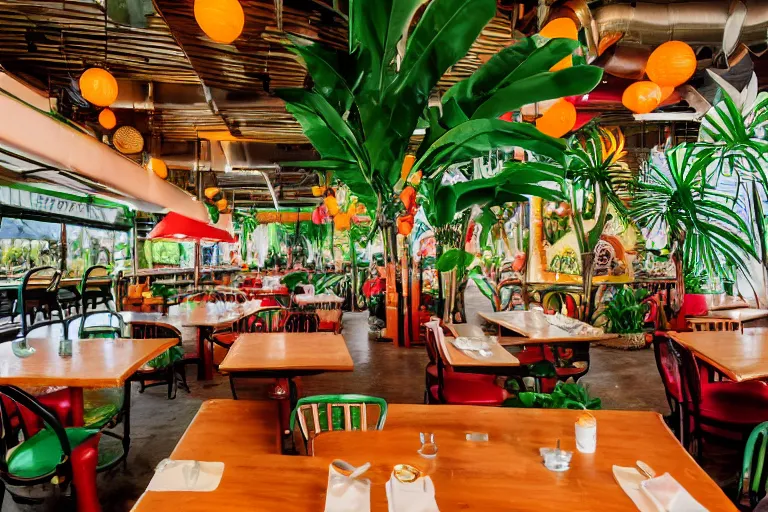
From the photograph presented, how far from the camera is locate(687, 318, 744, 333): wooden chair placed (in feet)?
14.1

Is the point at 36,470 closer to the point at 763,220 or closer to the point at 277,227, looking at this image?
the point at 763,220

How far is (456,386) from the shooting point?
9.91 ft

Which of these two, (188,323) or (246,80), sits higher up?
Answer: (246,80)

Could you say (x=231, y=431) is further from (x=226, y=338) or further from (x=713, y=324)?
(x=713, y=324)

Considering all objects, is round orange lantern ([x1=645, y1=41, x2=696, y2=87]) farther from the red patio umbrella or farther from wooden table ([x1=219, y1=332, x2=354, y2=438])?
the red patio umbrella

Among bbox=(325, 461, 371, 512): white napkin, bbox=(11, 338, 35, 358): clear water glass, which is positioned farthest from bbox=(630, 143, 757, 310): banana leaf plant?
bbox=(11, 338, 35, 358): clear water glass

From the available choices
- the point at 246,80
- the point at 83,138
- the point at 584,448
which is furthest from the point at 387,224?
the point at 83,138

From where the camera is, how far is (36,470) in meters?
1.91

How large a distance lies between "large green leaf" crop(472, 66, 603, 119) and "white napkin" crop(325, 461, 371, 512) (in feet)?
3.92

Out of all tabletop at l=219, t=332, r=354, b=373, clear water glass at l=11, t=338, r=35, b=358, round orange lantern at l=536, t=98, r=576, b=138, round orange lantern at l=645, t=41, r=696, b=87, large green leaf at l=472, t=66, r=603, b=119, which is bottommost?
tabletop at l=219, t=332, r=354, b=373

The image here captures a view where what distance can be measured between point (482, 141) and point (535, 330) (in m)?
2.89

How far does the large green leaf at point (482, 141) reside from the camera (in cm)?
127

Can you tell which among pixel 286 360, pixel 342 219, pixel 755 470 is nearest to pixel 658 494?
pixel 755 470

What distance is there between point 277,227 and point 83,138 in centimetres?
1323
